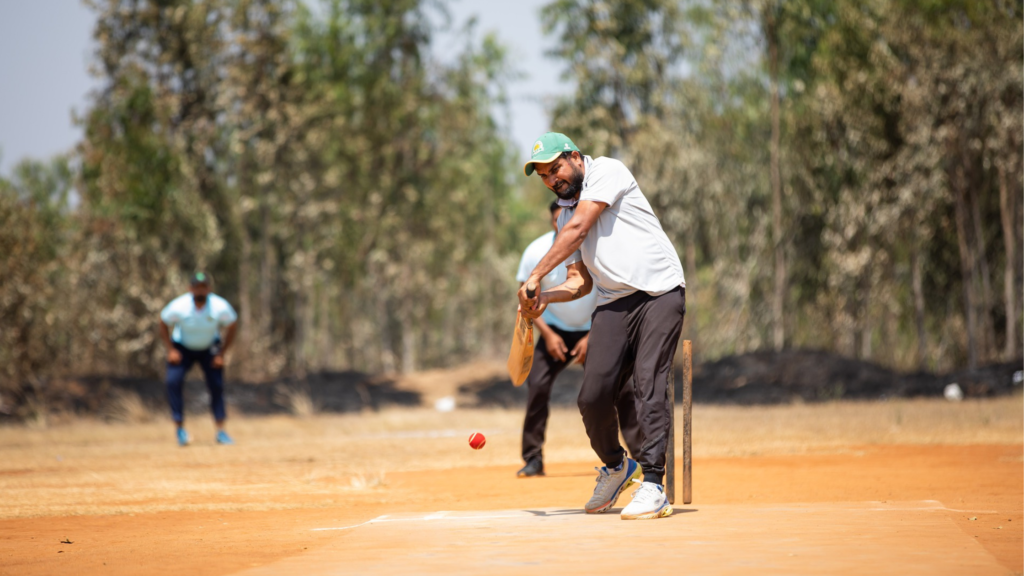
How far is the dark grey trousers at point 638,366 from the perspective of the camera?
5637 mm

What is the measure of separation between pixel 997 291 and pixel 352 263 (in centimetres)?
2401

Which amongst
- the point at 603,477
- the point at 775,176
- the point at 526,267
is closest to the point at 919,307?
the point at 775,176

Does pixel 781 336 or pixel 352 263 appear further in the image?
pixel 352 263

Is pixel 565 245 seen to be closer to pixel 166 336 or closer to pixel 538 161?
pixel 538 161

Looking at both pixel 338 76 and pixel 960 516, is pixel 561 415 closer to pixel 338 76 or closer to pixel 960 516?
pixel 960 516

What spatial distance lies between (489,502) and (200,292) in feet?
22.2

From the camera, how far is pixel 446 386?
26000 millimetres

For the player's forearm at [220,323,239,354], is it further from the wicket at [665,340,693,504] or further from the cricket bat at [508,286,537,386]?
the wicket at [665,340,693,504]

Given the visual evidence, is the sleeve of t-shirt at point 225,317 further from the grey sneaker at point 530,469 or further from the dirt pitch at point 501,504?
the grey sneaker at point 530,469

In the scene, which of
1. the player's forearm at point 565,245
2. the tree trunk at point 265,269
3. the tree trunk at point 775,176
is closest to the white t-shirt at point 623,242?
the player's forearm at point 565,245

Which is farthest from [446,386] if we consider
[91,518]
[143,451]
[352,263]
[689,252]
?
[91,518]

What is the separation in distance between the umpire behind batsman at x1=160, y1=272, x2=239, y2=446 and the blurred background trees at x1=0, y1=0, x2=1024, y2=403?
8.21 meters

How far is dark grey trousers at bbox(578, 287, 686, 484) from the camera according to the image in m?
5.64

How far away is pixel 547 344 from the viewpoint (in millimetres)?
8789
